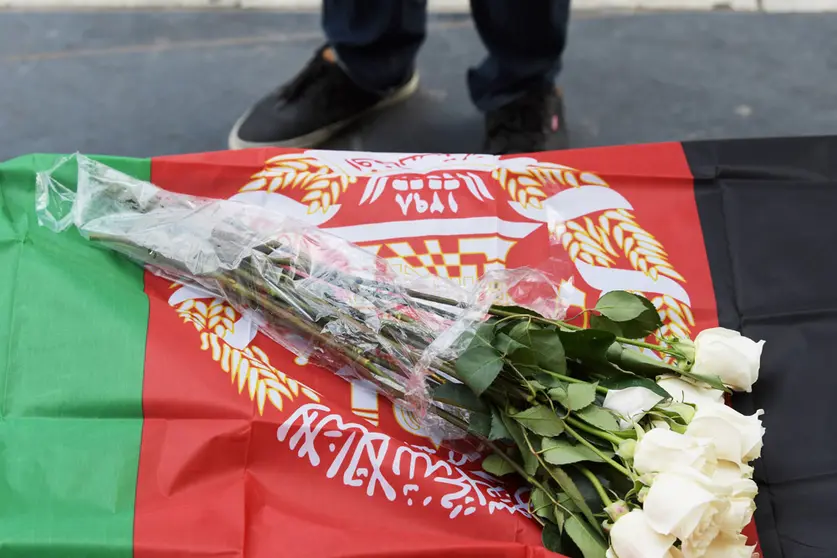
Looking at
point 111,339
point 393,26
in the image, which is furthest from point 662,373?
point 393,26

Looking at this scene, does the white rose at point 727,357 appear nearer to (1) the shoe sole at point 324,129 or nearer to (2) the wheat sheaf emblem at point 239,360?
(2) the wheat sheaf emblem at point 239,360

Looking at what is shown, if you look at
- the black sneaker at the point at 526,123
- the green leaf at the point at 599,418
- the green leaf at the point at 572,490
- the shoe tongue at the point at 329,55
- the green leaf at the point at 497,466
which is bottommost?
the green leaf at the point at 497,466

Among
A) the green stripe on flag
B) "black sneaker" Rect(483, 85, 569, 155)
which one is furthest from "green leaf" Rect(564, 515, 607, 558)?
"black sneaker" Rect(483, 85, 569, 155)

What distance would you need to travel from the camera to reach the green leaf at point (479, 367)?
668mm

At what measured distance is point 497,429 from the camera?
0.69 meters

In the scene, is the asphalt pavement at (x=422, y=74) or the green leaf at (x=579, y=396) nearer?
the green leaf at (x=579, y=396)

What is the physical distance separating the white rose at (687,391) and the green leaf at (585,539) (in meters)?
0.14

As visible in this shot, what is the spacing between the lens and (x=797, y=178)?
0.96m

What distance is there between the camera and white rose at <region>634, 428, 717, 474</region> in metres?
0.58

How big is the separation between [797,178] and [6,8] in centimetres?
148

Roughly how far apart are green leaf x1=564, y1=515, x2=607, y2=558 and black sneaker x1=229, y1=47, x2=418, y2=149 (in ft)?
2.89

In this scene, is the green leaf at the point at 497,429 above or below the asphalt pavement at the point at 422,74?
below

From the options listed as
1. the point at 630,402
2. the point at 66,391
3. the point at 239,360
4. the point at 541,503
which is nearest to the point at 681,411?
the point at 630,402

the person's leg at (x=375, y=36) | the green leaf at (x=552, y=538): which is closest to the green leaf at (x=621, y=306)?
the green leaf at (x=552, y=538)
